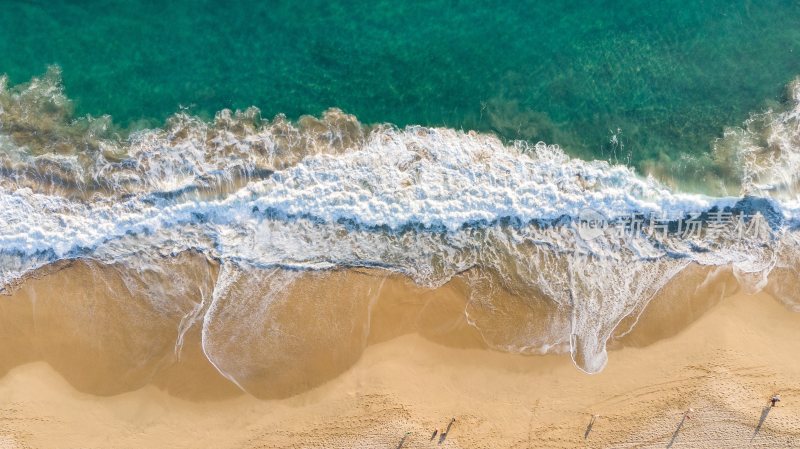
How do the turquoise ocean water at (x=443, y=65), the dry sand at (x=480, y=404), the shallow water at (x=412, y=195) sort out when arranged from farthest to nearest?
1. the turquoise ocean water at (x=443, y=65)
2. the shallow water at (x=412, y=195)
3. the dry sand at (x=480, y=404)

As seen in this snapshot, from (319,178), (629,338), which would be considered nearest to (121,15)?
(319,178)

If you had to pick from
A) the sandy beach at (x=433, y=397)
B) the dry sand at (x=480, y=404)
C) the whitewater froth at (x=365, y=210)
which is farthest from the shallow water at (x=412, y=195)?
the dry sand at (x=480, y=404)

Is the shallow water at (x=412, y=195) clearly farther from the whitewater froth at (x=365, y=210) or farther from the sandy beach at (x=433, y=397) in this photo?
the sandy beach at (x=433, y=397)

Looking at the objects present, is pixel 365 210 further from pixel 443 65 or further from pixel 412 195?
pixel 443 65

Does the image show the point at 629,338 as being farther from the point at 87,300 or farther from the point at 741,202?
the point at 87,300

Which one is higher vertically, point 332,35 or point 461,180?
point 332,35

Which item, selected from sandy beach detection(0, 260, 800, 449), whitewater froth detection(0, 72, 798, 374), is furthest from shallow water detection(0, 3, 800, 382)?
sandy beach detection(0, 260, 800, 449)

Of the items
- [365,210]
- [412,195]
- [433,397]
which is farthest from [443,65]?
[433,397]
